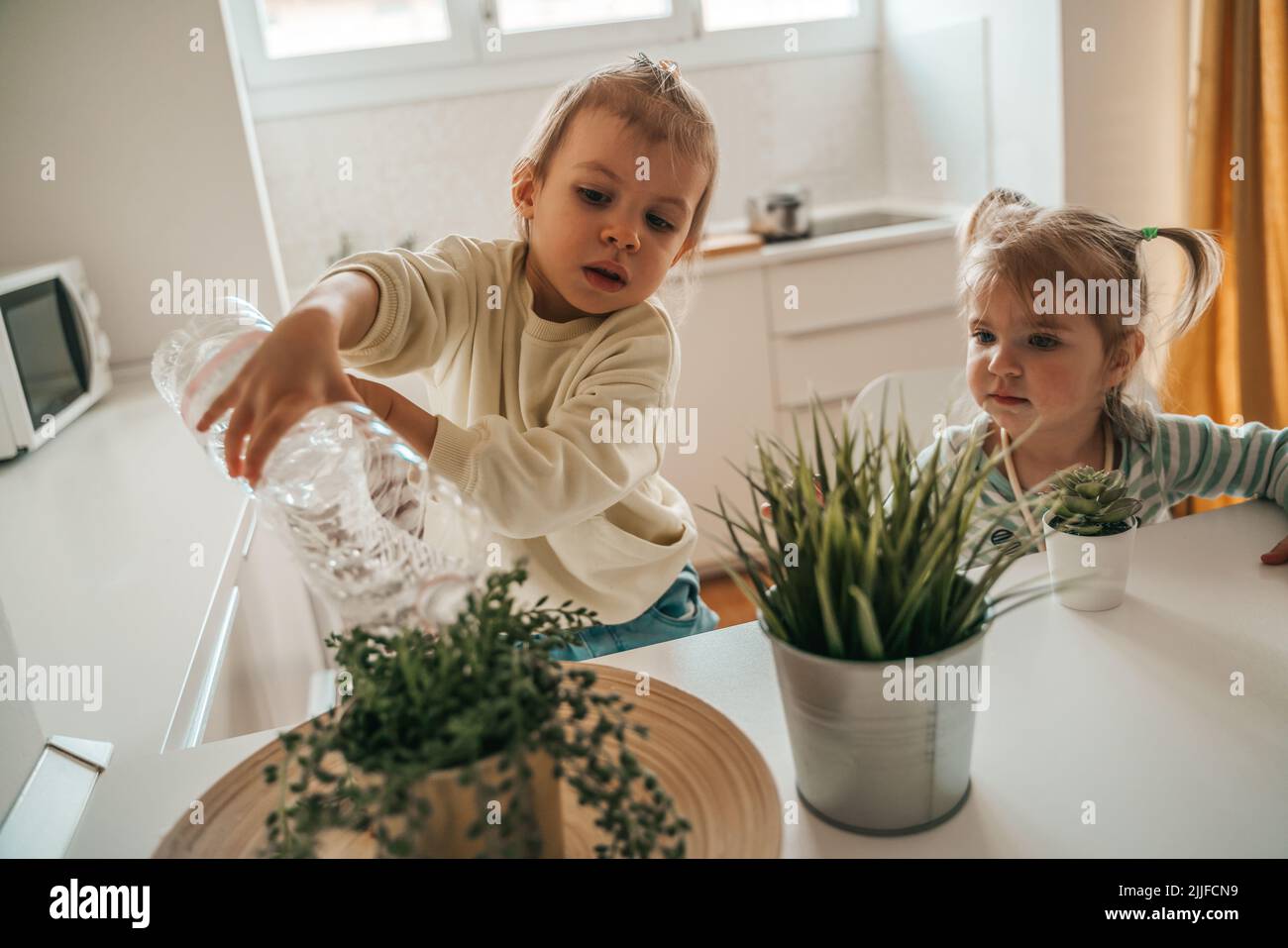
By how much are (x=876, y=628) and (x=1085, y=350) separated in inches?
34.0

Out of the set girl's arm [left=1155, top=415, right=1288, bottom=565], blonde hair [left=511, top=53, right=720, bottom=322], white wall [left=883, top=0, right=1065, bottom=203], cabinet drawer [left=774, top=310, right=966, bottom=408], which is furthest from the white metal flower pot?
white wall [left=883, top=0, right=1065, bottom=203]

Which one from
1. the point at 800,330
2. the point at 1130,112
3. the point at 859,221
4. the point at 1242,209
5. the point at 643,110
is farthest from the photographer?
the point at 859,221

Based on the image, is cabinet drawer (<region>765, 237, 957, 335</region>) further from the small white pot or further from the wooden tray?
the wooden tray

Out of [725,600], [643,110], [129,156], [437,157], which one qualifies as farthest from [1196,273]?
[437,157]

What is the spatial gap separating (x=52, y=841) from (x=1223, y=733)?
2.71 ft

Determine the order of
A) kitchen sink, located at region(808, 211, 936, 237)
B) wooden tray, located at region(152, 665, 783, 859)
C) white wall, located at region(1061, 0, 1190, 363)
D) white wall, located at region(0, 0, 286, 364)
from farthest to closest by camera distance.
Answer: kitchen sink, located at region(808, 211, 936, 237) → white wall, located at region(1061, 0, 1190, 363) → white wall, located at region(0, 0, 286, 364) → wooden tray, located at region(152, 665, 783, 859)

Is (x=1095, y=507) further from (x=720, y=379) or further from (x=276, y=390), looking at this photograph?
(x=720, y=379)

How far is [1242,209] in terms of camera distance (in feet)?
8.05

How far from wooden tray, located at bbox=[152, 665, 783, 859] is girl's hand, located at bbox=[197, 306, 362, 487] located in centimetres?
20

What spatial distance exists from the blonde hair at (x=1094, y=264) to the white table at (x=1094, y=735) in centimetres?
41

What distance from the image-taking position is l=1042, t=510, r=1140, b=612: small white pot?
872mm
